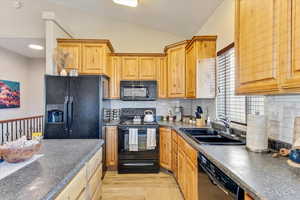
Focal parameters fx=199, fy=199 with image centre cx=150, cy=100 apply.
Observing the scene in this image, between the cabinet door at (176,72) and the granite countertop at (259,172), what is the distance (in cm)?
217

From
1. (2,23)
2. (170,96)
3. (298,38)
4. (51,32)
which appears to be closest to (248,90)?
(298,38)

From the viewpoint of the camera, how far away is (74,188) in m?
1.29

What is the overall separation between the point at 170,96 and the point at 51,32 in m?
2.47

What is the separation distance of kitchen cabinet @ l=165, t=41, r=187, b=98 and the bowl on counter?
2809 mm

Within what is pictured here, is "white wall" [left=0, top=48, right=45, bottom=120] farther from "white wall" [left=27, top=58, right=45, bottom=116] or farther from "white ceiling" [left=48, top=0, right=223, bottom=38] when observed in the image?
"white ceiling" [left=48, top=0, right=223, bottom=38]

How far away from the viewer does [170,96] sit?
405 centimetres

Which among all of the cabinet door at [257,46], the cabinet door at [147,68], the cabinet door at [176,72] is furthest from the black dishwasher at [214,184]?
the cabinet door at [147,68]

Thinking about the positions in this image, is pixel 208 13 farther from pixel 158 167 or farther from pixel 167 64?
pixel 158 167

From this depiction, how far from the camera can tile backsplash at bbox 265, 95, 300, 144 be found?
5.01 feet

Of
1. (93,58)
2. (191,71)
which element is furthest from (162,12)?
(93,58)

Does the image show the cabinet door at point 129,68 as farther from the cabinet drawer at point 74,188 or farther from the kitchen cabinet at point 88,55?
the cabinet drawer at point 74,188

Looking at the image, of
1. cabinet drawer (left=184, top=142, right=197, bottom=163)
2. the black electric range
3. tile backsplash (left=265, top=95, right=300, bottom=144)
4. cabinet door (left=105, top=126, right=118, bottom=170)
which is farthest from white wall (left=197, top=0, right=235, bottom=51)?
cabinet door (left=105, top=126, right=118, bottom=170)

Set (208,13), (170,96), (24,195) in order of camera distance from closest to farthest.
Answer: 1. (24,195)
2. (208,13)
3. (170,96)

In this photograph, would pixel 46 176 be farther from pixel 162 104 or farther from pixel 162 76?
pixel 162 104
